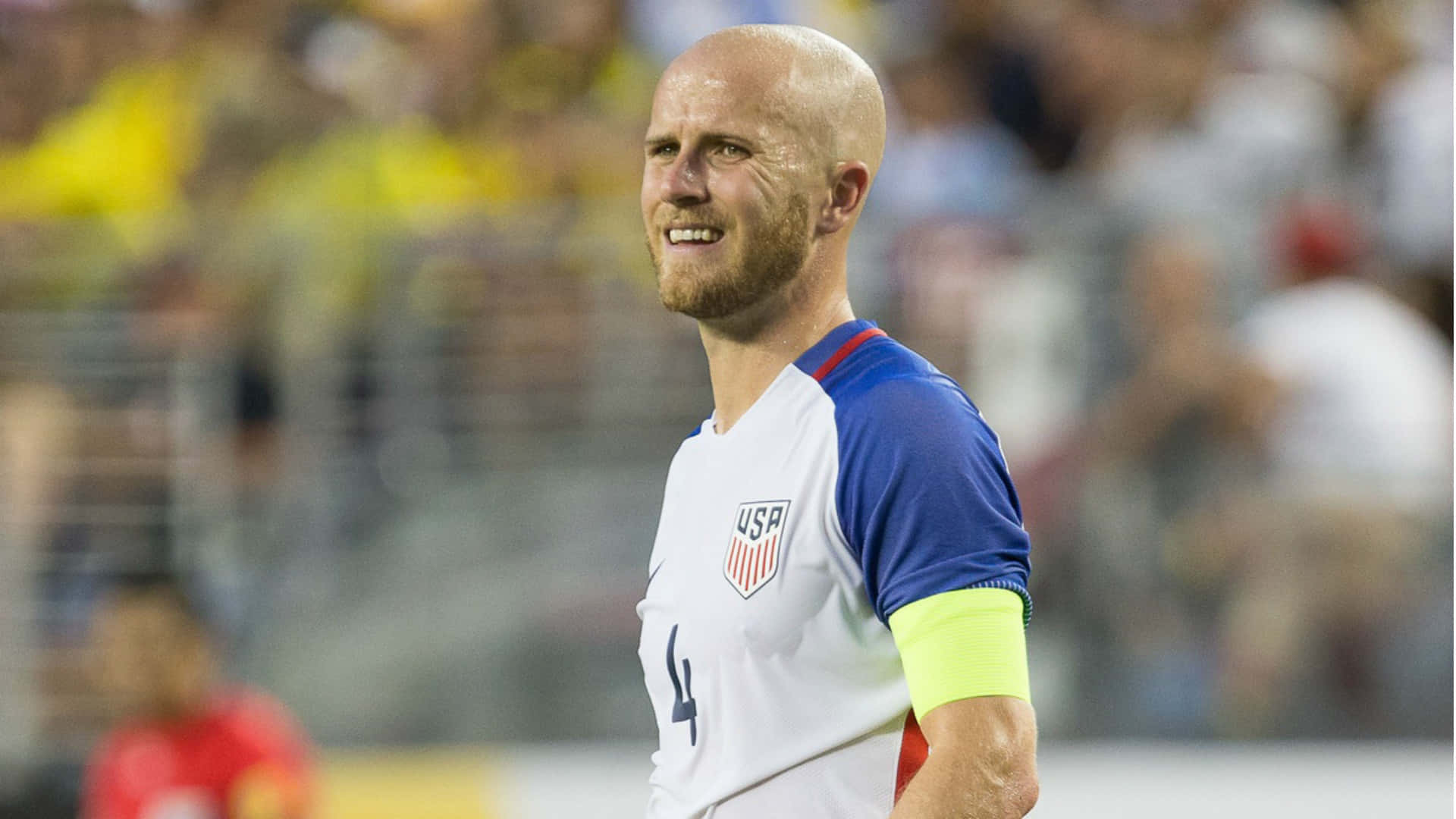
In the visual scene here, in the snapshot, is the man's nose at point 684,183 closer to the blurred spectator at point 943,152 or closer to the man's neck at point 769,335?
the man's neck at point 769,335

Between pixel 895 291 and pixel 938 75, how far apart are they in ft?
5.58

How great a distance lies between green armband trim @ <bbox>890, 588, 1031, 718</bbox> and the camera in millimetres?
2287

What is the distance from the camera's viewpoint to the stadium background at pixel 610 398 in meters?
6.59

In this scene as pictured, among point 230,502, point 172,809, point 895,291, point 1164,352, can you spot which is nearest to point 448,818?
point 172,809

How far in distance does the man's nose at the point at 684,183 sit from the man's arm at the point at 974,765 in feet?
2.43

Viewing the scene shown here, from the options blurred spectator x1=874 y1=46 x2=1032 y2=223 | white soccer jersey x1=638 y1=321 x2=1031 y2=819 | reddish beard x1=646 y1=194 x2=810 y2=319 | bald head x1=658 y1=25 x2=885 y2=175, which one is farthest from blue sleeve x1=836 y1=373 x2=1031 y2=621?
blurred spectator x1=874 y1=46 x2=1032 y2=223

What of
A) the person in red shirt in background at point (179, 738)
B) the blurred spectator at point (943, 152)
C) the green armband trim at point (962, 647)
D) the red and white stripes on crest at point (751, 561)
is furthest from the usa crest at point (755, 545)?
the blurred spectator at point (943, 152)

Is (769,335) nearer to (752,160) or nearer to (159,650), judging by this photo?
(752,160)

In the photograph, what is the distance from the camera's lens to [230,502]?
23.5 feet

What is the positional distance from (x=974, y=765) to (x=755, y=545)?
417 mm

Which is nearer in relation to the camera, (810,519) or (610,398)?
(810,519)

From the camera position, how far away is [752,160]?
101 inches

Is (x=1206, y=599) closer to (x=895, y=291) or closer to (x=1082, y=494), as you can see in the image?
(x=1082, y=494)

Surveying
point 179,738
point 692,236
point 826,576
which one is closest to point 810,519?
point 826,576
